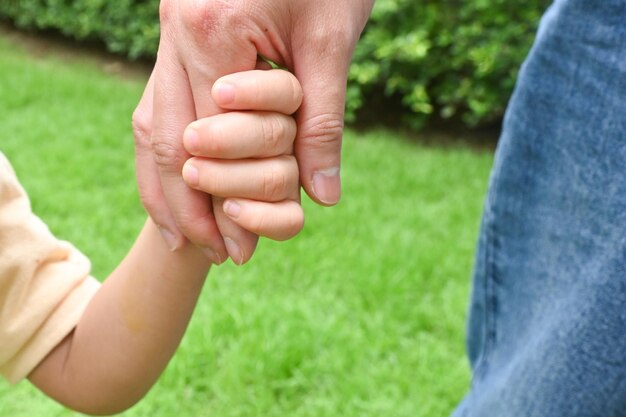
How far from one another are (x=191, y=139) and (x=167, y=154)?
0.07 m

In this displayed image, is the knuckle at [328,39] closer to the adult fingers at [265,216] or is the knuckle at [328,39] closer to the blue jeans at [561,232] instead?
the adult fingers at [265,216]

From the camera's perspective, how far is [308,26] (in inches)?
31.3

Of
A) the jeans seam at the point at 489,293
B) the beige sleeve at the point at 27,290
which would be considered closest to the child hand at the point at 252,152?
the beige sleeve at the point at 27,290

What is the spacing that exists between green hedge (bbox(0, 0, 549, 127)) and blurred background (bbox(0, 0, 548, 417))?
0.03 feet

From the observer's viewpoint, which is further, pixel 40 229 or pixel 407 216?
pixel 407 216

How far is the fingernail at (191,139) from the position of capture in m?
0.77

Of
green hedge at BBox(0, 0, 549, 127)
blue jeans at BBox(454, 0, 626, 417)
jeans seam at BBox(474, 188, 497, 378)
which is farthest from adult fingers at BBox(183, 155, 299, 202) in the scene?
green hedge at BBox(0, 0, 549, 127)

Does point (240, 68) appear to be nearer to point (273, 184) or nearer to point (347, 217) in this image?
point (273, 184)

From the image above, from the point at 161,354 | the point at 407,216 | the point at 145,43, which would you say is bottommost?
the point at 145,43

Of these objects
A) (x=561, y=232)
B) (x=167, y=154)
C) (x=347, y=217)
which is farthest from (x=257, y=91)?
(x=347, y=217)

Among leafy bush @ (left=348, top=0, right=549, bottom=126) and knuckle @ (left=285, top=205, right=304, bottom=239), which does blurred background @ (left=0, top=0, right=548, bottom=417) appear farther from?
knuckle @ (left=285, top=205, right=304, bottom=239)

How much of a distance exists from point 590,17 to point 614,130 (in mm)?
171

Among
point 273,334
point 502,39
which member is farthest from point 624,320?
point 502,39

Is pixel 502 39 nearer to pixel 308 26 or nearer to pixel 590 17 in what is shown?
pixel 590 17
